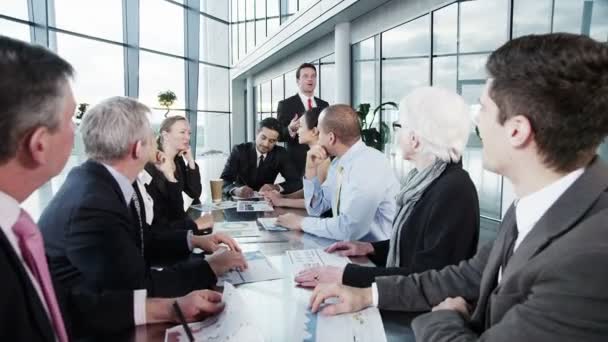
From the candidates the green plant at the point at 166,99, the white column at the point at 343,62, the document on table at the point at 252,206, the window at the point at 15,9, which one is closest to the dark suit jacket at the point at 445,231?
the document on table at the point at 252,206

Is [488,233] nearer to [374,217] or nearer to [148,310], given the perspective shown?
[374,217]

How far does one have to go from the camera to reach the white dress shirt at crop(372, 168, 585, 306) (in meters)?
0.89

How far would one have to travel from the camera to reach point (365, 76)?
7.57 meters

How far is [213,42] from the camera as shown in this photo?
14273 millimetres

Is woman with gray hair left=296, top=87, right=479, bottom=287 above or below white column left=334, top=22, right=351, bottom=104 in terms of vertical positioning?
below

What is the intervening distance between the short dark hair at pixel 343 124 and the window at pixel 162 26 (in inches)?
370

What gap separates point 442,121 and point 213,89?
13.5 metres

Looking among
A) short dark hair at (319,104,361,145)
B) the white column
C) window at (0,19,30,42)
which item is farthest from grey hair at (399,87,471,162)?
window at (0,19,30,42)

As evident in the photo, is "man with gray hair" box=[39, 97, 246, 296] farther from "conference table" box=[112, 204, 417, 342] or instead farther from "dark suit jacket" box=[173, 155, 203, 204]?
"dark suit jacket" box=[173, 155, 203, 204]

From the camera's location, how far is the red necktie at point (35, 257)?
33.8 inches

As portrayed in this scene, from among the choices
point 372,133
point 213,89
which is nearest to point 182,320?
point 372,133

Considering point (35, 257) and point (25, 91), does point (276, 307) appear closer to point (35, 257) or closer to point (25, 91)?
point (35, 257)

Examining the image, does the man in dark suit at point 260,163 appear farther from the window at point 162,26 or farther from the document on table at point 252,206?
the window at point 162,26

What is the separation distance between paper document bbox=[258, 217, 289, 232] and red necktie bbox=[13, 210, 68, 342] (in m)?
1.39
